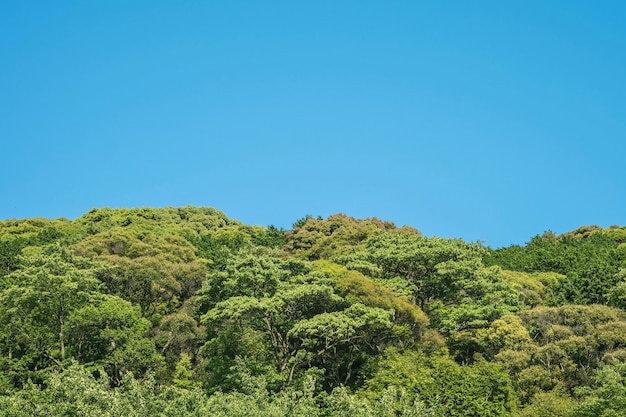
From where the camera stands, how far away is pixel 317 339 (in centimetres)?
3384

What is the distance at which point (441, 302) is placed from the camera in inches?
1603

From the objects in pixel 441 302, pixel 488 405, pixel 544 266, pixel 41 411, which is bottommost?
pixel 41 411

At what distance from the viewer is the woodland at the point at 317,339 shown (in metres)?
26.5

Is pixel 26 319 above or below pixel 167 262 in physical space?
below

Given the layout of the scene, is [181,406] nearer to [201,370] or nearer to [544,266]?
[201,370]

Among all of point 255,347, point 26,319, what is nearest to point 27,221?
point 26,319

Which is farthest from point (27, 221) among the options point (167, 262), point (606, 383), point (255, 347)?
point (606, 383)

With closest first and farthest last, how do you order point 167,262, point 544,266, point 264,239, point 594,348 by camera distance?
point 594,348
point 167,262
point 544,266
point 264,239

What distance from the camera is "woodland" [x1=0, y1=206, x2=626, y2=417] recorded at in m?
26.5

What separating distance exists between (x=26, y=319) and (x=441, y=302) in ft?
67.9

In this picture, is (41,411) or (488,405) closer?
(41,411)

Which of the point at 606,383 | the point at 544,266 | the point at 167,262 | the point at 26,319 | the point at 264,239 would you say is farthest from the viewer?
the point at 264,239

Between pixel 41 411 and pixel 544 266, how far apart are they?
135 ft

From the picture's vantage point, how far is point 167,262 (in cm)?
4838
